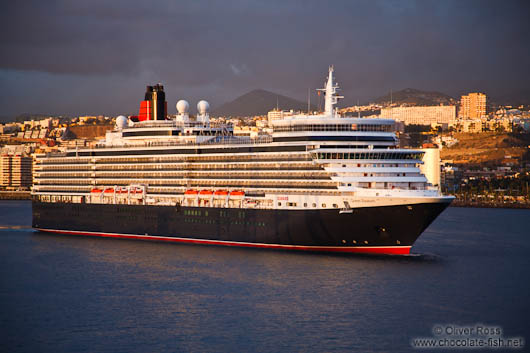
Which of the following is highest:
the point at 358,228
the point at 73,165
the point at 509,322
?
the point at 73,165

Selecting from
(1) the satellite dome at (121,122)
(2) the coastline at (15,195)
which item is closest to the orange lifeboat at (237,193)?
(1) the satellite dome at (121,122)

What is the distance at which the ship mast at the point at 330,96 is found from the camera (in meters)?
45.9

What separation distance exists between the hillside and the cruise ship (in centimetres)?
13626

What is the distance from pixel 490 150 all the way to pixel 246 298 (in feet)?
543

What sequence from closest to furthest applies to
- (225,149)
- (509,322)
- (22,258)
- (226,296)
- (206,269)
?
(509,322)
(226,296)
(206,269)
(22,258)
(225,149)

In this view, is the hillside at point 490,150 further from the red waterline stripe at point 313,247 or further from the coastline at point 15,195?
the red waterline stripe at point 313,247

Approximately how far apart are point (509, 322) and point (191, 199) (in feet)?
85.3

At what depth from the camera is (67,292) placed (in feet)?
114

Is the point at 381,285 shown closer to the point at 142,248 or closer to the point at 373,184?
the point at 373,184

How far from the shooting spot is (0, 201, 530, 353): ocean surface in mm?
27188

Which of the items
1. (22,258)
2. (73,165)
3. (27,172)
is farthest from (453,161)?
(22,258)

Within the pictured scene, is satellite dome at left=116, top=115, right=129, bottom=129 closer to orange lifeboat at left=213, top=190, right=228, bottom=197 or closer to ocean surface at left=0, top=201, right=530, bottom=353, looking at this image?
ocean surface at left=0, top=201, right=530, bottom=353

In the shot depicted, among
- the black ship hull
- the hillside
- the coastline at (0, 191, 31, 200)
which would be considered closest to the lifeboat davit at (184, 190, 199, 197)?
the black ship hull

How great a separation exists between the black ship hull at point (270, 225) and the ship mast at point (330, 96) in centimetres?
698
